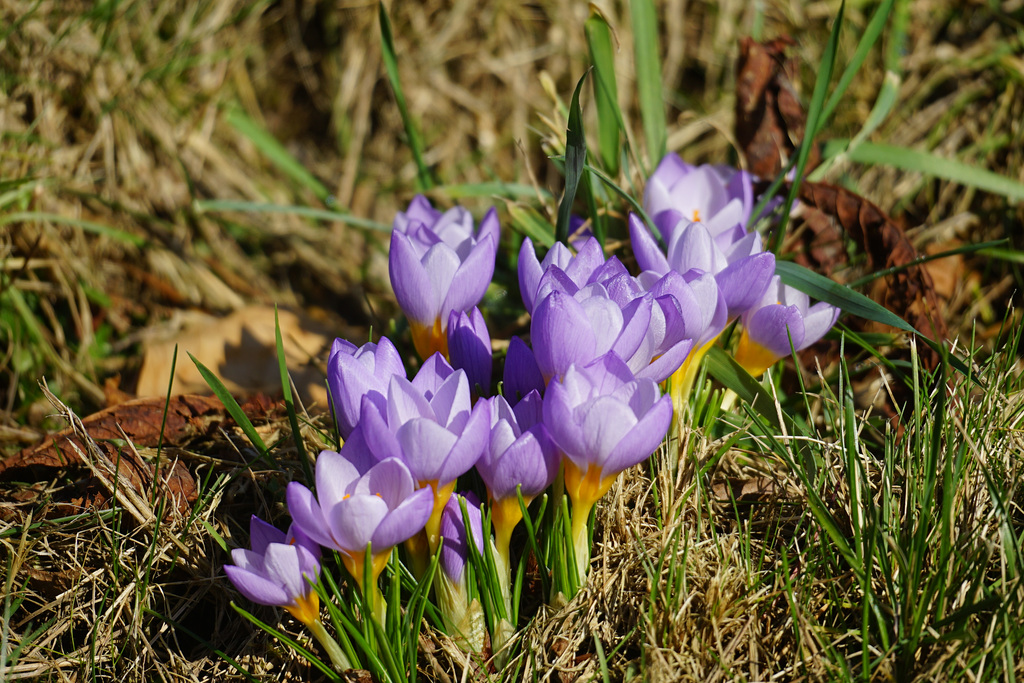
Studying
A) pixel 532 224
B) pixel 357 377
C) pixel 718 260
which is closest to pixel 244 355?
pixel 532 224

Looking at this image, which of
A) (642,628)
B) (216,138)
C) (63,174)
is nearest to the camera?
(642,628)

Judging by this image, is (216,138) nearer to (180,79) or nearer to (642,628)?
(180,79)

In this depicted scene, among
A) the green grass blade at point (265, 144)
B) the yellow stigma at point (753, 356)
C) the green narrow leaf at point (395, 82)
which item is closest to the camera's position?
the yellow stigma at point (753, 356)

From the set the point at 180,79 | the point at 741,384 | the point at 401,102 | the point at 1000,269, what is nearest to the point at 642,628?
the point at 741,384

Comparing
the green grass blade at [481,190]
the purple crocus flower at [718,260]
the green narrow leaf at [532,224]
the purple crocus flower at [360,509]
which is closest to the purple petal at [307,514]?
the purple crocus flower at [360,509]

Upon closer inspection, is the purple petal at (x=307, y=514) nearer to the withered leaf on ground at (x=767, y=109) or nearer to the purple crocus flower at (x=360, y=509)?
the purple crocus flower at (x=360, y=509)

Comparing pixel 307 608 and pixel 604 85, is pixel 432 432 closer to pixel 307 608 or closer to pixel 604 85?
pixel 307 608

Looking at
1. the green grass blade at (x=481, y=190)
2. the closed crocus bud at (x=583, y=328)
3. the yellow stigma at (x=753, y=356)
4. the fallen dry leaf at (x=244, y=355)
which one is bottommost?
the fallen dry leaf at (x=244, y=355)
